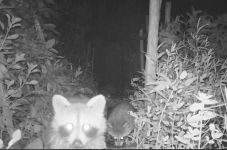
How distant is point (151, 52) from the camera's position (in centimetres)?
405

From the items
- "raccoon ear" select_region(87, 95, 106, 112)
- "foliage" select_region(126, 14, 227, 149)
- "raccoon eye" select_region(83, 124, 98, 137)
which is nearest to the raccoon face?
"foliage" select_region(126, 14, 227, 149)

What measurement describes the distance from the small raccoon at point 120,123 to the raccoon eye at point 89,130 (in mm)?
1299

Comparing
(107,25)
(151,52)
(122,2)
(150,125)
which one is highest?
(122,2)

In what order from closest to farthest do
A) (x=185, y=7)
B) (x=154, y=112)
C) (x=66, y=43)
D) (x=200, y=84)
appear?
(x=154, y=112)
(x=200, y=84)
(x=185, y=7)
(x=66, y=43)

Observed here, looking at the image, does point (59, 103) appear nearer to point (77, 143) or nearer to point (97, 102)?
point (97, 102)

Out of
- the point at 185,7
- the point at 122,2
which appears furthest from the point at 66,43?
the point at 185,7

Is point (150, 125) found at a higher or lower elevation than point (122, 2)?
lower

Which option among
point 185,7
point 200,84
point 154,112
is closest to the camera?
point 154,112

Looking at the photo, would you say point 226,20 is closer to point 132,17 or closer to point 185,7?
point 185,7

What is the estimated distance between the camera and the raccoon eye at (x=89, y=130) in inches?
119

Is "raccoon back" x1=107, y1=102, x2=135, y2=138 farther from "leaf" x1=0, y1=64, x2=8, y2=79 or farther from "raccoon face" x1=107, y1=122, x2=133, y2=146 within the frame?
"leaf" x1=0, y1=64, x2=8, y2=79

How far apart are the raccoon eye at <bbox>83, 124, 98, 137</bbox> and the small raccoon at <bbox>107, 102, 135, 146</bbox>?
1.30 meters

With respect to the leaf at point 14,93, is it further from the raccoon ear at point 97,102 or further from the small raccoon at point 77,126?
the raccoon ear at point 97,102

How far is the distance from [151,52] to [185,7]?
Answer: 6358 millimetres
